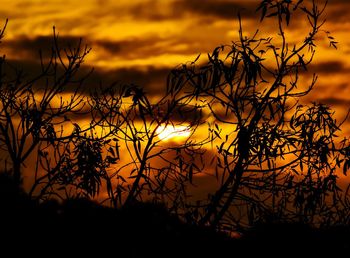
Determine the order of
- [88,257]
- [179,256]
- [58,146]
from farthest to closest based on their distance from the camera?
[58,146] → [179,256] → [88,257]

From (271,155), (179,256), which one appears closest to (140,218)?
(179,256)

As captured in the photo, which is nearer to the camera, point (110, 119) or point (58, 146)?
point (110, 119)

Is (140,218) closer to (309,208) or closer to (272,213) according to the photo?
(272,213)

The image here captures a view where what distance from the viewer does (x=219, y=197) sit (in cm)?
1279

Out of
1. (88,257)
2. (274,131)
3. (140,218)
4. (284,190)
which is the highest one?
(274,131)

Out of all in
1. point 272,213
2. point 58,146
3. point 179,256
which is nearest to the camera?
point 179,256

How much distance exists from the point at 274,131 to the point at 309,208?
1.40 metres

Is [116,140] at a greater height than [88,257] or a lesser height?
greater

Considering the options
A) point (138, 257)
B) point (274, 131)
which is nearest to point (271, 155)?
point (274, 131)

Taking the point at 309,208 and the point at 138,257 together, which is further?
the point at 309,208

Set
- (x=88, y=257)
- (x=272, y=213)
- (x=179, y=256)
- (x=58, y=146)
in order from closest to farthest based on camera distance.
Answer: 1. (x=88, y=257)
2. (x=179, y=256)
3. (x=272, y=213)
4. (x=58, y=146)

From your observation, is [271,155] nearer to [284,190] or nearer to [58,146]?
[284,190]

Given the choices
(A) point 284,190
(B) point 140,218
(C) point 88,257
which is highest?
(A) point 284,190

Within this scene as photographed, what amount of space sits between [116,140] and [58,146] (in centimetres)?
121
